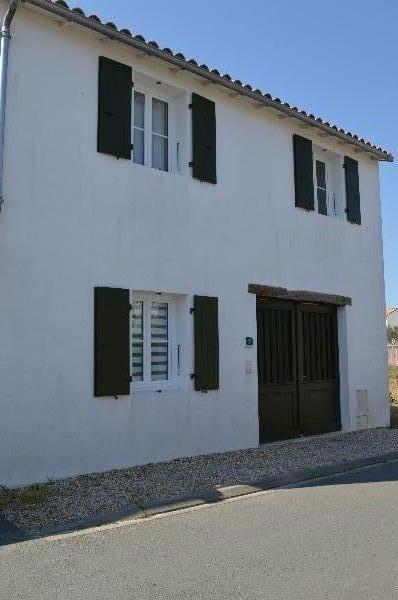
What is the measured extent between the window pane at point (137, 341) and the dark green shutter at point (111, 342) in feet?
1.34

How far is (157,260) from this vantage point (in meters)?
8.60

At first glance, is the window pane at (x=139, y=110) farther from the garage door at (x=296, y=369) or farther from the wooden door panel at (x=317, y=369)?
Result: the wooden door panel at (x=317, y=369)

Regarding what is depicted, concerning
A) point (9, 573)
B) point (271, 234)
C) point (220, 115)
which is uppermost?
point (220, 115)

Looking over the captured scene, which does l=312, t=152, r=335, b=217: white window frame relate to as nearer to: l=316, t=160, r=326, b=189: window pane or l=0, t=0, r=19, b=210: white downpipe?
l=316, t=160, r=326, b=189: window pane

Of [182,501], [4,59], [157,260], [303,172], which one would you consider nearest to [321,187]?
[303,172]

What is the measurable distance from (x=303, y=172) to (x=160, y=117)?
3.16 m

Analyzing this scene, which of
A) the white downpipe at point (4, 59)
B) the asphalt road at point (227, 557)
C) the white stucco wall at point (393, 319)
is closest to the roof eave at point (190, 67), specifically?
the white downpipe at point (4, 59)

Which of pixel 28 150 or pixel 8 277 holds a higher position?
pixel 28 150

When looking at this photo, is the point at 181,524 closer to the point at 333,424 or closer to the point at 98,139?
the point at 98,139

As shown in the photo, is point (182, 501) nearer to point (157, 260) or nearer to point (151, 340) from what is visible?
point (151, 340)

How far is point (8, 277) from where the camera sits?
7023 mm

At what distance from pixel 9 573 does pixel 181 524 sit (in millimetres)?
1753

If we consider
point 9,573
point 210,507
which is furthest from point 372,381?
point 9,573

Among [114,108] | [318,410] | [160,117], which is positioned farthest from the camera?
[318,410]
